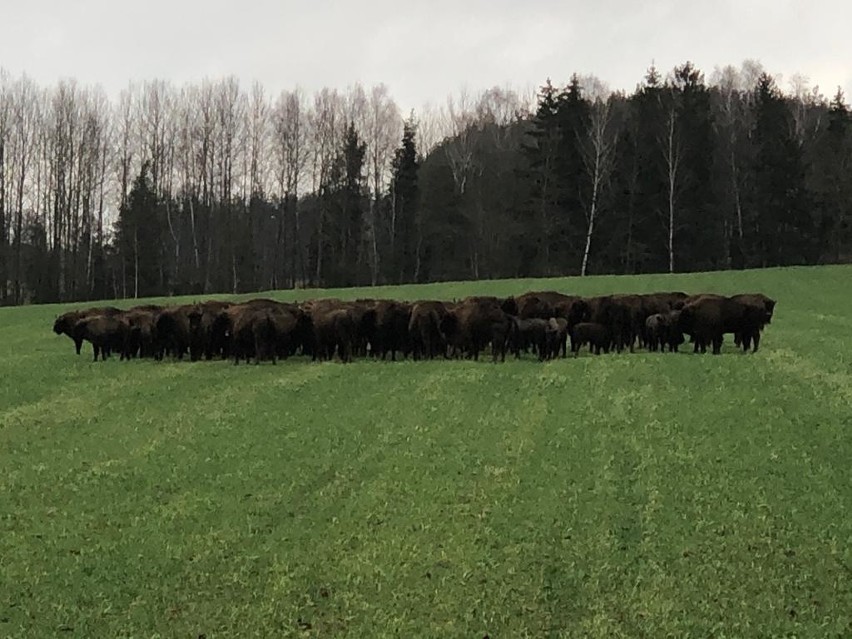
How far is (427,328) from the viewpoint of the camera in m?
20.6

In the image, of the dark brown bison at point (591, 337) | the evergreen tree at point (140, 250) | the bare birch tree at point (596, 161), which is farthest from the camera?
the evergreen tree at point (140, 250)

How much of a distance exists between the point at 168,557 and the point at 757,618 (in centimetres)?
475

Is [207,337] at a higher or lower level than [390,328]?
lower

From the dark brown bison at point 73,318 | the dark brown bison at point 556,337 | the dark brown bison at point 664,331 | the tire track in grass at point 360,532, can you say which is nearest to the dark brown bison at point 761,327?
the dark brown bison at point 664,331

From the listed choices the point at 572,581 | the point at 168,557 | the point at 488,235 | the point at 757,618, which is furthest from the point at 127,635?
the point at 488,235

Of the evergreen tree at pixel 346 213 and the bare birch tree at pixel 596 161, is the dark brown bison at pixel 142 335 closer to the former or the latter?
the bare birch tree at pixel 596 161

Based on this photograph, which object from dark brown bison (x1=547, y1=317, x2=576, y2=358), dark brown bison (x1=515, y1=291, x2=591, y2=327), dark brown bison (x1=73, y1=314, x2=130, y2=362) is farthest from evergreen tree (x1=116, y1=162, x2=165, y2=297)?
dark brown bison (x1=547, y1=317, x2=576, y2=358)

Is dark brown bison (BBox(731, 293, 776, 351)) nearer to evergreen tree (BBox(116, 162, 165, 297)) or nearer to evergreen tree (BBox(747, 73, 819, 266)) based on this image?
evergreen tree (BBox(747, 73, 819, 266))

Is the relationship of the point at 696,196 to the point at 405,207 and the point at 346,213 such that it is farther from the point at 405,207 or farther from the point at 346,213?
the point at 346,213

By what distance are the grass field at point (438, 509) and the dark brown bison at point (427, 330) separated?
4.97 meters

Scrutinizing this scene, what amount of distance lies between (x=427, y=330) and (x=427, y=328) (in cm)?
5

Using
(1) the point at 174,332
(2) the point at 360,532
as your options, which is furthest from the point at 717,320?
(2) the point at 360,532

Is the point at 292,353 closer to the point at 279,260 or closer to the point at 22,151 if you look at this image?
the point at 279,260

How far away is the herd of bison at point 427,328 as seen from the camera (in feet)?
66.4
